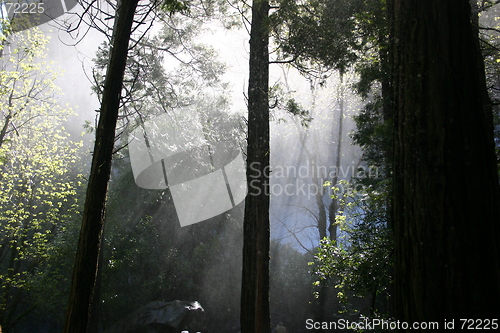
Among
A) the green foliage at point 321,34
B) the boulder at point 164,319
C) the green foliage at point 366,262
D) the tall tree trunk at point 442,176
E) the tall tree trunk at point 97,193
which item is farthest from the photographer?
the boulder at point 164,319

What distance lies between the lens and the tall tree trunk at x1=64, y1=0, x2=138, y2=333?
3365mm

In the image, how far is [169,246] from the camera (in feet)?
45.2

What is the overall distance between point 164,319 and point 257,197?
7.90 meters

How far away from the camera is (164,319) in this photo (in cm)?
1069

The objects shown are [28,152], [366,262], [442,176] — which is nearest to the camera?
[442,176]

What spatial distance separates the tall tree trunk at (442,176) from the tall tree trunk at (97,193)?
119 inches

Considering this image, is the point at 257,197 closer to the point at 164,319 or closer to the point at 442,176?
the point at 442,176

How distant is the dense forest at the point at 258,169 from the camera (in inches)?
63.4

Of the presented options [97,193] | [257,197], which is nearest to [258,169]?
[257,197]

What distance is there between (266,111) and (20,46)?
9.93 m

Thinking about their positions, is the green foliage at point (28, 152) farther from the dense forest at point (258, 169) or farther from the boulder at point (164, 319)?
the boulder at point (164, 319)

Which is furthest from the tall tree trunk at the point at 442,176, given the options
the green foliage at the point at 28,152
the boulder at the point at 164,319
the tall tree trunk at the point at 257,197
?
the green foliage at the point at 28,152

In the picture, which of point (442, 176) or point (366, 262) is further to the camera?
point (366, 262)

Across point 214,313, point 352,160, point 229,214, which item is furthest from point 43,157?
point 352,160
